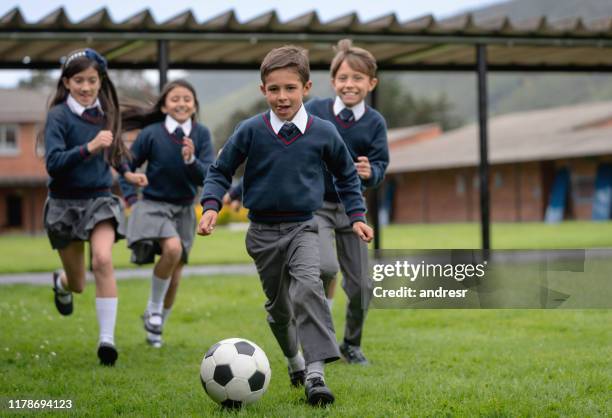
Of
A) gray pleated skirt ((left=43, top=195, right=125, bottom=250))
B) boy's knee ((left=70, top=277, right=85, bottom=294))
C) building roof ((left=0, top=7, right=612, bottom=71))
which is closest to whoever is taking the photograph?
gray pleated skirt ((left=43, top=195, right=125, bottom=250))

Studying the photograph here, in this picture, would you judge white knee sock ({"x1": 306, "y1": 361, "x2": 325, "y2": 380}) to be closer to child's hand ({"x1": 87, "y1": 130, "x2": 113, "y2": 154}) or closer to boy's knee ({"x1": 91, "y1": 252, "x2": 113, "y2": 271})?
boy's knee ({"x1": 91, "y1": 252, "x2": 113, "y2": 271})

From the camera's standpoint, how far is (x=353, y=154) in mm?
6832

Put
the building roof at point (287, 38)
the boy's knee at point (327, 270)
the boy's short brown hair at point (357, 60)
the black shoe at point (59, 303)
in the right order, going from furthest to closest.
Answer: the building roof at point (287, 38), the black shoe at point (59, 303), the boy's short brown hair at point (357, 60), the boy's knee at point (327, 270)

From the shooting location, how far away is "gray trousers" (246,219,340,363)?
519 centimetres

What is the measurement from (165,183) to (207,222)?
2.69 metres

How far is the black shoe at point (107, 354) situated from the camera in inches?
257

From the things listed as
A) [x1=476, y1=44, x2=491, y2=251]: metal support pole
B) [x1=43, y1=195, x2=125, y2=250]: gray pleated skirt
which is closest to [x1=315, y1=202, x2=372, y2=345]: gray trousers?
[x1=43, y1=195, x2=125, y2=250]: gray pleated skirt

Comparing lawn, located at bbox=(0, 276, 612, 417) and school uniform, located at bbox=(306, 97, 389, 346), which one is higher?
school uniform, located at bbox=(306, 97, 389, 346)

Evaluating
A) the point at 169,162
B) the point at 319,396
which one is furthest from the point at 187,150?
the point at 319,396

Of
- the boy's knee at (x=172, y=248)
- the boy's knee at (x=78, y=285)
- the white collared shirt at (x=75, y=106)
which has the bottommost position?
the boy's knee at (x=78, y=285)

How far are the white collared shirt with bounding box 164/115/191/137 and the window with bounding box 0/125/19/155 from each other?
139 ft

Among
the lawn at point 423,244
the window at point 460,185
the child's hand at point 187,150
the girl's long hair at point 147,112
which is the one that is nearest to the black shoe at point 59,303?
the girl's long hair at point 147,112

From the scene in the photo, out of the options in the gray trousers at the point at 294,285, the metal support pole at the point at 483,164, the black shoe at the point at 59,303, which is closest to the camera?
the gray trousers at the point at 294,285

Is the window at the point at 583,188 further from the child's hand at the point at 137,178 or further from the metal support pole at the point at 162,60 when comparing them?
the child's hand at the point at 137,178
